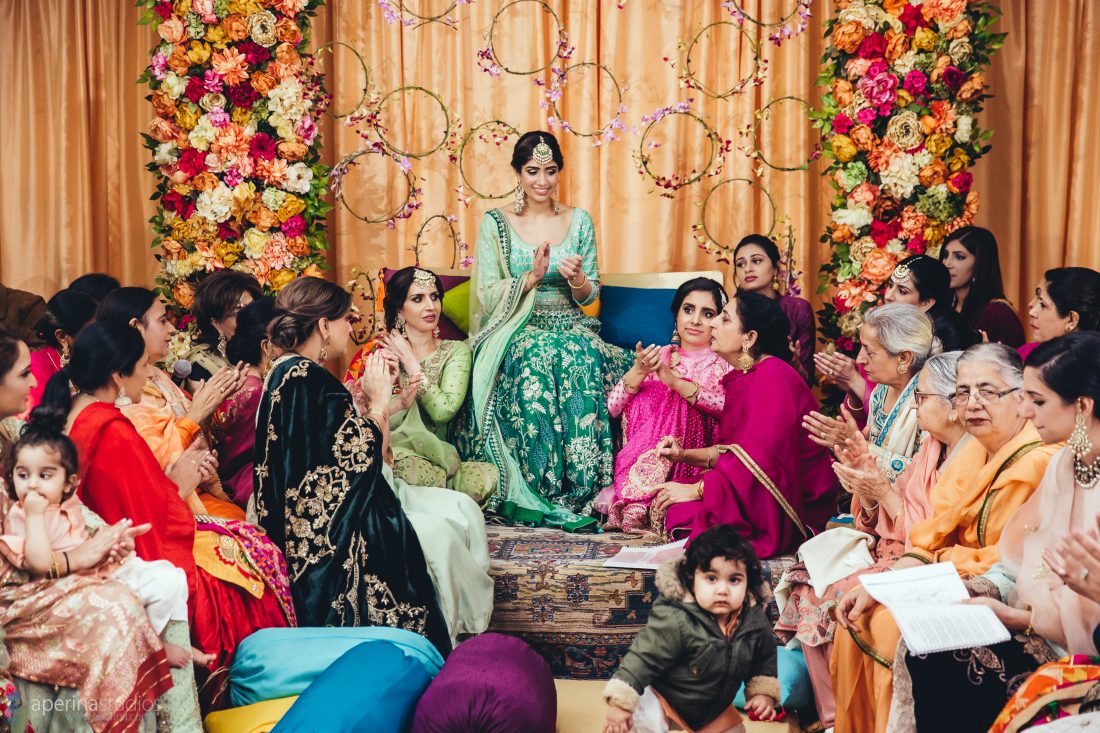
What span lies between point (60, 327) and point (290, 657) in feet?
6.46

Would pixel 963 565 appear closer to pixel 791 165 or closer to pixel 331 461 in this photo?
pixel 331 461

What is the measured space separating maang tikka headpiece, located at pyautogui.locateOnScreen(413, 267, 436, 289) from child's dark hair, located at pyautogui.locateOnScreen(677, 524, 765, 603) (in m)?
2.52

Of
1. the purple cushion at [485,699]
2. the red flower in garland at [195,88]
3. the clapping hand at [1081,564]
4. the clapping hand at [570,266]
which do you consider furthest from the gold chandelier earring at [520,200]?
the clapping hand at [1081,564]

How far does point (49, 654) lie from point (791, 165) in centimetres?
484

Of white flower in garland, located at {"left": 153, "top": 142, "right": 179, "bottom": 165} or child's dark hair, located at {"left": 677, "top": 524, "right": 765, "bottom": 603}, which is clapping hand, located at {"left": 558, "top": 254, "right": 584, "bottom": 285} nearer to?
white flower in garland, located at {"left": 153, "top": 142, "right": 179, "bottom": 165}

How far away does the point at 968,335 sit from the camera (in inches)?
203

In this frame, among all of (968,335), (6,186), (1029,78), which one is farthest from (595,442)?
(6,186)

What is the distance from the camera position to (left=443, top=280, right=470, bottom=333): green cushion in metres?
6.14

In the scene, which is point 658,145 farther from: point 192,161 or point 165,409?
point 165,409

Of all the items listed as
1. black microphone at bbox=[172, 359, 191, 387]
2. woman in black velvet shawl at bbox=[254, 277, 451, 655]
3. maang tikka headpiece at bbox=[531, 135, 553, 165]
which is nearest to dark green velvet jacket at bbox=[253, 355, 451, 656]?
woman in black velvet shawl at bbox=[254, 277, 451, 655]

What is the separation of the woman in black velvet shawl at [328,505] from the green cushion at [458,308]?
181cm

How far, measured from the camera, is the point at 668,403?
5562mm

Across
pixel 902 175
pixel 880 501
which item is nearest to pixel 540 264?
pixel 902 175

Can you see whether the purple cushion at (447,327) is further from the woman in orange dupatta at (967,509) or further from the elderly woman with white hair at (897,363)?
the woman in orange dupatta at (967,509)
